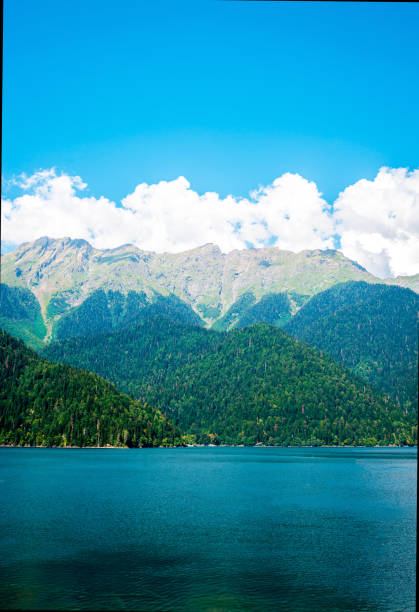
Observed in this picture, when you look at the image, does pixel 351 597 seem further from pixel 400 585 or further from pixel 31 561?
pixel 31 561

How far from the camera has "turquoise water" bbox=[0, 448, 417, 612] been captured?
104 feet

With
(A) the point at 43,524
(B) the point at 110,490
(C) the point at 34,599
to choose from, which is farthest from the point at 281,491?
(C) the point at 34,599

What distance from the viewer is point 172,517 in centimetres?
5831

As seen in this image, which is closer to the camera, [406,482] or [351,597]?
[351,597]

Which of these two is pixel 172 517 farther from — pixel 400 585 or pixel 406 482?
pixel 406 482

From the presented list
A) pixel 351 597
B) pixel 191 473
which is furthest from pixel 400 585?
pixel 191 473

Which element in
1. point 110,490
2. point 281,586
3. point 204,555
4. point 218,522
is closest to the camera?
point 281,586

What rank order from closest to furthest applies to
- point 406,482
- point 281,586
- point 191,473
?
point 281,586 < point 406,482 < point 191,473

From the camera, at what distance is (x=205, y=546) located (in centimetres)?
4459

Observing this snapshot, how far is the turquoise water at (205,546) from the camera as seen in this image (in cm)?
3167

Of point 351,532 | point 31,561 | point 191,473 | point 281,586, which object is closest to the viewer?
point 281,586

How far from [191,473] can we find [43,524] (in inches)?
2316

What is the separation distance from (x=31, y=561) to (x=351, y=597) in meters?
21.8

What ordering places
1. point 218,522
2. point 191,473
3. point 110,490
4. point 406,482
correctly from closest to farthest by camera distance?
point 218,522
point 110,490
point 406,482
point 191,473
